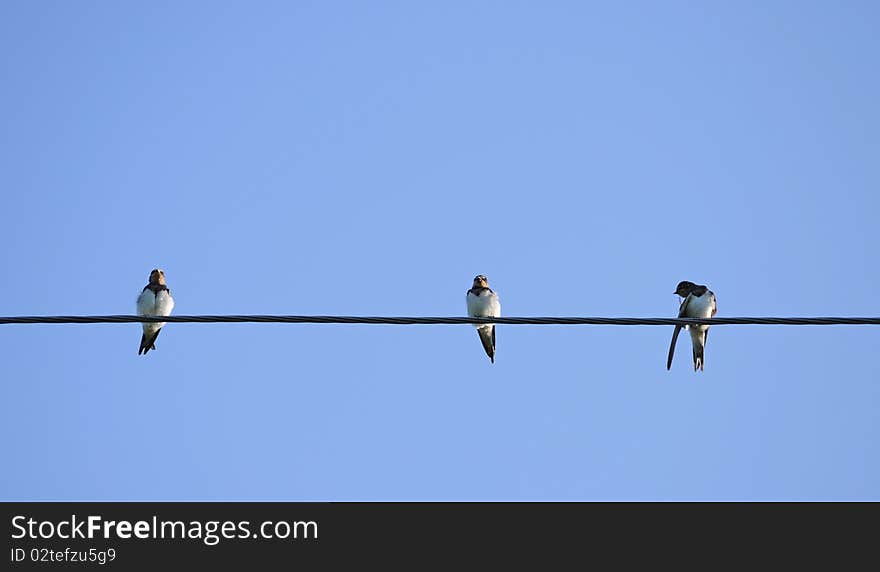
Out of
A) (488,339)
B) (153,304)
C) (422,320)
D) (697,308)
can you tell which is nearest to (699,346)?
(697,308)

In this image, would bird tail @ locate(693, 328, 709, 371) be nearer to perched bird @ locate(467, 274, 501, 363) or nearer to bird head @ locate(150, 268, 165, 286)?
perched bird @ locate(467, 274, 501, 363)

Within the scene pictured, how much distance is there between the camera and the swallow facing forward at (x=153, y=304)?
38.0 ft

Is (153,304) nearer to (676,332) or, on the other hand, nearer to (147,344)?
(147,344)

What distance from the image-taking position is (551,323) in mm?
6957

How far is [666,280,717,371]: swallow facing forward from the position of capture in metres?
11.7

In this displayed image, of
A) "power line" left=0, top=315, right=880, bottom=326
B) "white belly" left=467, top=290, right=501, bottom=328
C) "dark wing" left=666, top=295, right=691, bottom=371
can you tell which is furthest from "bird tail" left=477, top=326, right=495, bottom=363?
"power line" left=0, top=315, right=880, bottom=326

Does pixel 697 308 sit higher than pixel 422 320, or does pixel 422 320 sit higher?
pixel 697 308

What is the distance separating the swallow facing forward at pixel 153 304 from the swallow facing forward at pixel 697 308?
4587mm

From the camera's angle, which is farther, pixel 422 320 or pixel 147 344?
pixel 147 344

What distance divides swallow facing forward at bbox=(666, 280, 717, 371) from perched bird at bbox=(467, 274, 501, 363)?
1685mm

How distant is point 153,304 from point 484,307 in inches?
115

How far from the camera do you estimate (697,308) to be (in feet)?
38.5
